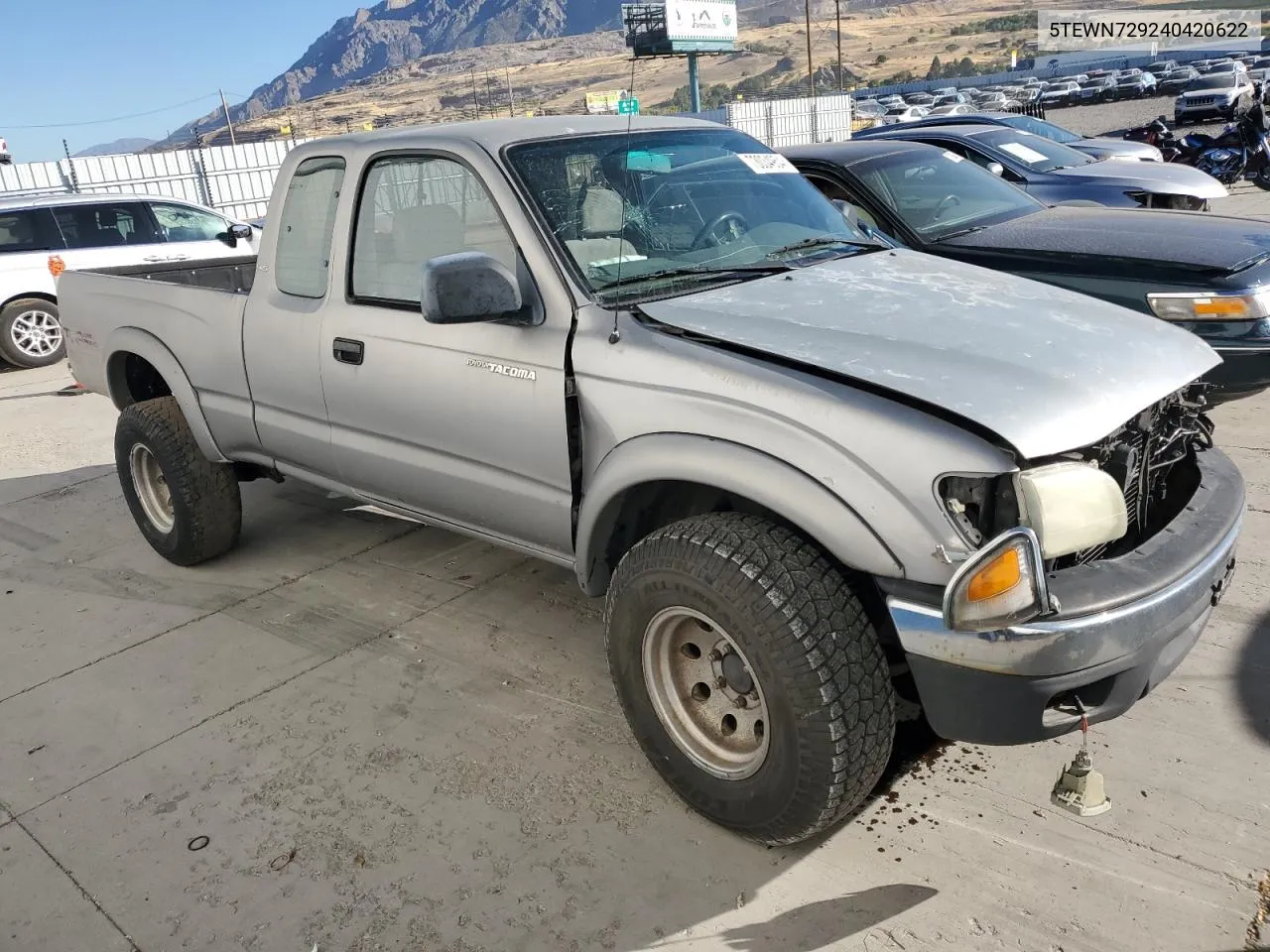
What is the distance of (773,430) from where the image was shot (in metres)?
2.35

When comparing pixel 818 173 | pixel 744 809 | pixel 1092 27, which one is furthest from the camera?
pixel 1092 27

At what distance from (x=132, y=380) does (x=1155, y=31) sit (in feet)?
298

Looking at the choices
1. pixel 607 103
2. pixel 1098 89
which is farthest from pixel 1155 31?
pixel 607 103

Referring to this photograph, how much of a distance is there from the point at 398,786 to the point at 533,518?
3.03ft

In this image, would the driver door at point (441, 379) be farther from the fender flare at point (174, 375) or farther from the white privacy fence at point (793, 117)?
the white privacy fence at point (793, 117)

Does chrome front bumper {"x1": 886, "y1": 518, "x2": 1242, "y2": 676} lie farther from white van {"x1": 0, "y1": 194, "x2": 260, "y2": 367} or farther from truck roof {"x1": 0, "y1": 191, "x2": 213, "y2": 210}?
truck roof {"x1": 0, "y1": 191, "x2": 213, "y2": 210}

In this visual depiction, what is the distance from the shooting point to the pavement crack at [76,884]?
8.26ft

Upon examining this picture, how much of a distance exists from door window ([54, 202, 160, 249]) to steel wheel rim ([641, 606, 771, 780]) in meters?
10.0

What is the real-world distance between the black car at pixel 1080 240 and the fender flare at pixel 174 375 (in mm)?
2981

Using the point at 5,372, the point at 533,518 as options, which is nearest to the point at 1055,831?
the point at 533,518

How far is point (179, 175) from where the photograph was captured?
1955cm

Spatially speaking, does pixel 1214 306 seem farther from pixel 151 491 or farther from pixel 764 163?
pixel 151 491

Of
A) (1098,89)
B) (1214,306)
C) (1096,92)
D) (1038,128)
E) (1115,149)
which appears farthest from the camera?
(1098,89)

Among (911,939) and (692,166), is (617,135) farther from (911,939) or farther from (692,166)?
(911,939)
